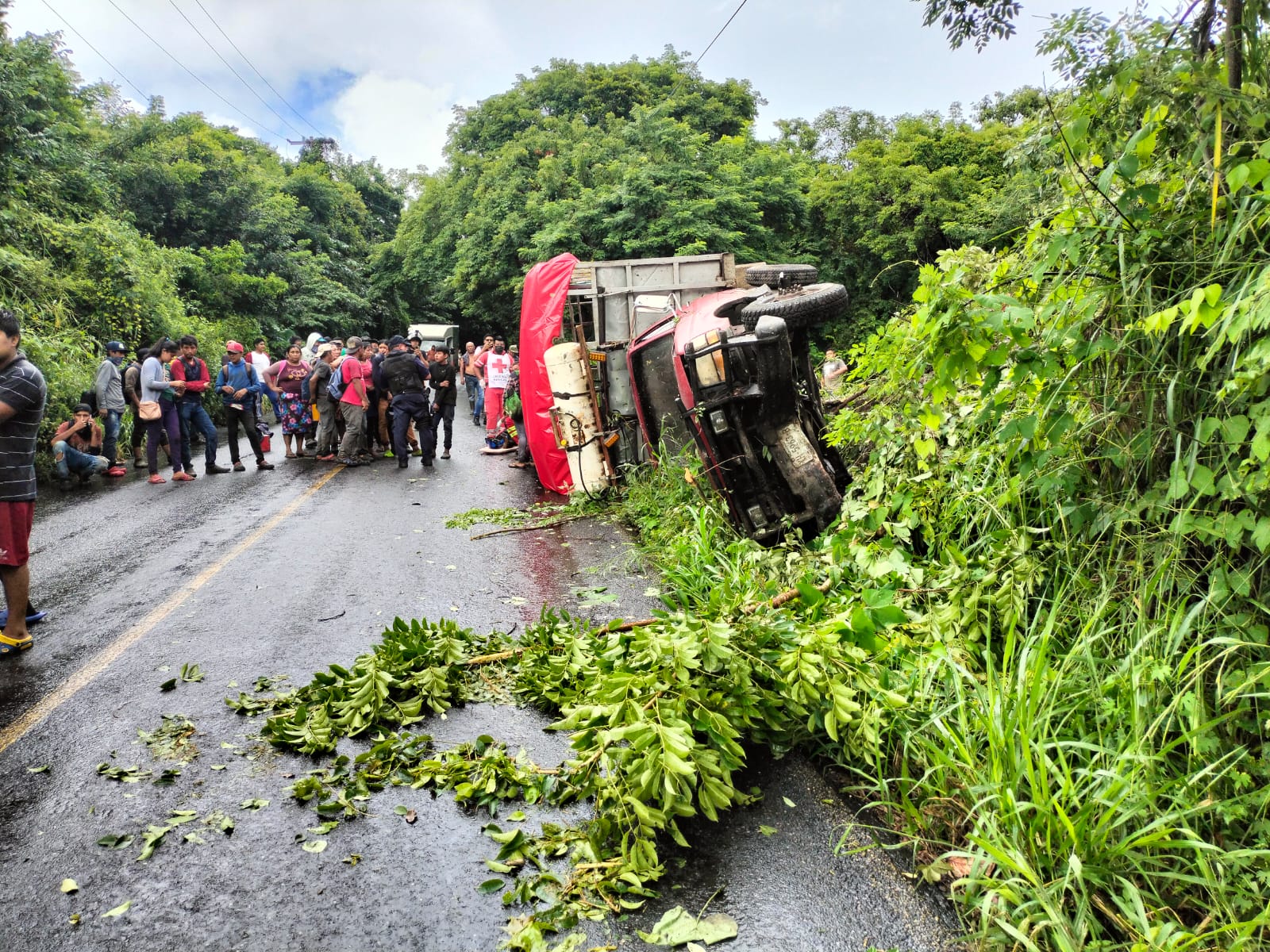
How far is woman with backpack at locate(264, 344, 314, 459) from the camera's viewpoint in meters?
14.3

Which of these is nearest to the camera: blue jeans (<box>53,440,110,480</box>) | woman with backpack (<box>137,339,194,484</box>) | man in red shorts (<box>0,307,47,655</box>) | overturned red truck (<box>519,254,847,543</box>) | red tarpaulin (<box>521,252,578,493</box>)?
man in red shorts (<box>0,307,47,655</box>)

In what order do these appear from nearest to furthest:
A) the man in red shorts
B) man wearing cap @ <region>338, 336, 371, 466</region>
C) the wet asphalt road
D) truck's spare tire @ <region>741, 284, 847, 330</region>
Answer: the wet asphalt road < the man in red shorts < truck's spare tire @ <region>741, 284, 847, 330</region> < man wearing cap @ <region>338, 336, 371, 466</region>

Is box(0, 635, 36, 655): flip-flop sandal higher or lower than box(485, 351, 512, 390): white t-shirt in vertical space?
lower

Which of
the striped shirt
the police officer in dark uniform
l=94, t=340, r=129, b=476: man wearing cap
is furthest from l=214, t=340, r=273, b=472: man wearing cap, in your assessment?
the striped shirt

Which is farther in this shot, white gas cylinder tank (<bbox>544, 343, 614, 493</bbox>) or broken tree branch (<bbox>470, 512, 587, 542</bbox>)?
white gas cylinder tank (<bbox>544, 343, 614, 493</bbox>)

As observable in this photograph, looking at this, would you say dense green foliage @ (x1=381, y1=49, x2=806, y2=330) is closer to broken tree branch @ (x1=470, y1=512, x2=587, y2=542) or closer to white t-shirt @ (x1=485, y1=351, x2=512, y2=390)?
white t-shirt @ (x1=485, y1=351, x2=512, y2=390)

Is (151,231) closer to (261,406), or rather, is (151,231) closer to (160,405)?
(261,406)

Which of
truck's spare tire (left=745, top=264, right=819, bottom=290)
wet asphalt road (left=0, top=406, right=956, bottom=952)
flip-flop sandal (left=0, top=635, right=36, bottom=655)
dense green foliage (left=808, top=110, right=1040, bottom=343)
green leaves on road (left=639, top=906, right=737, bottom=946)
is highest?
dense green foliage (left=808, top=110, right=1040, bottom=343)

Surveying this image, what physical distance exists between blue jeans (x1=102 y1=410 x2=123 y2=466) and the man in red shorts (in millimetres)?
7910

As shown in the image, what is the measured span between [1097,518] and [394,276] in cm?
3955

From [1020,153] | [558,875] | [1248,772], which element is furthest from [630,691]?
[1020,153]

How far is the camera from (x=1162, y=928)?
236 cm

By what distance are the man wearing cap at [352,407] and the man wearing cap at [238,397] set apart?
1171mm

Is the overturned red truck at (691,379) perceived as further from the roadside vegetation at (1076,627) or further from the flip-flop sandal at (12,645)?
the flip-flop sandal at (12,645)
